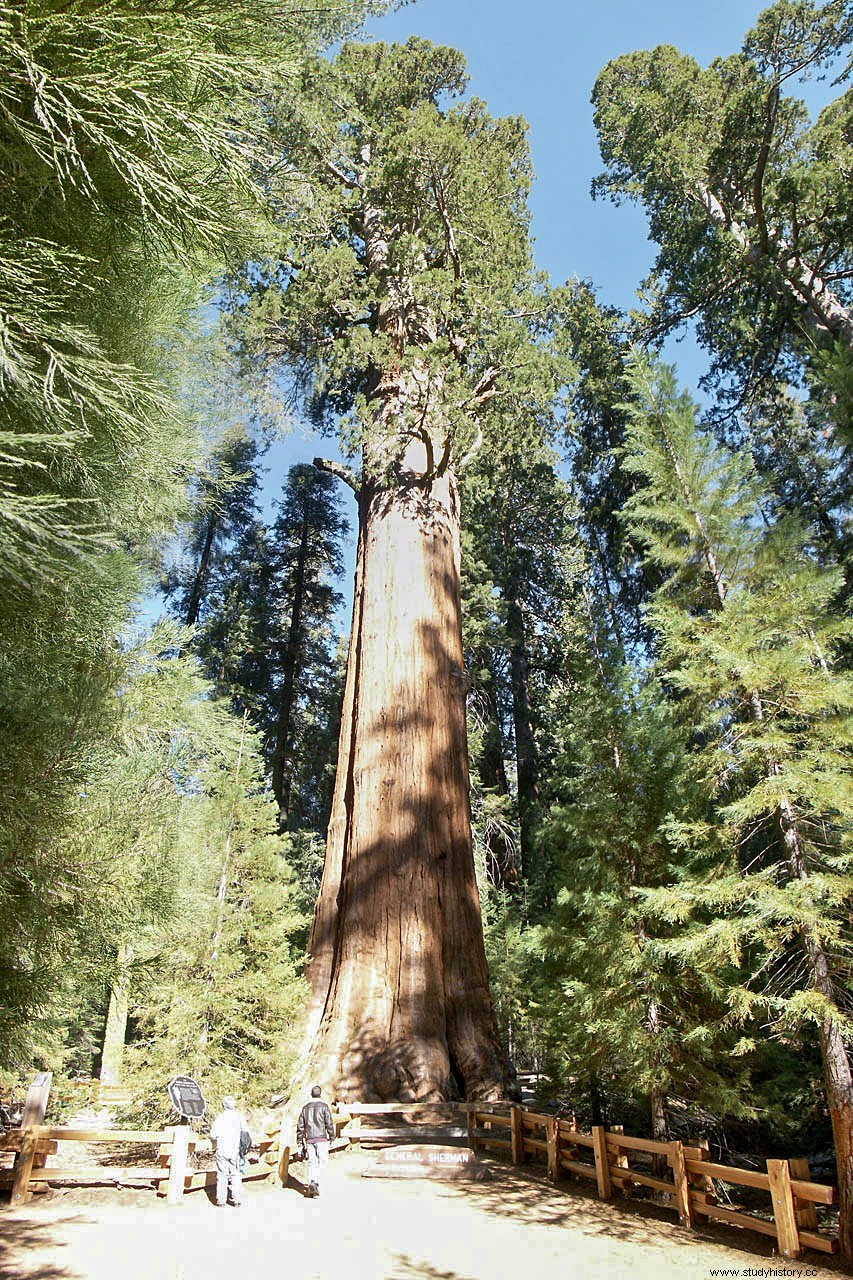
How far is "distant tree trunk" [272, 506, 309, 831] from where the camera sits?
21.4 metres

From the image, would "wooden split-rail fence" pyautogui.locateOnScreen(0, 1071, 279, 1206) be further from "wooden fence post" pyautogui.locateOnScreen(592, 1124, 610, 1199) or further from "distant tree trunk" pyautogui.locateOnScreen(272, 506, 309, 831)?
"distant tree trunk" pyautogui.locateOnScreen(272, 506, 309, 831)

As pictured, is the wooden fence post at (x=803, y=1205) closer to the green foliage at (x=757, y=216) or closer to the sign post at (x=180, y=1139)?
the sign post at (x=180, y=1139)

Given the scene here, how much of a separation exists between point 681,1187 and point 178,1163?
4.05 m

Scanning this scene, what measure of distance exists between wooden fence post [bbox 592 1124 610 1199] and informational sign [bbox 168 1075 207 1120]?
3330mm

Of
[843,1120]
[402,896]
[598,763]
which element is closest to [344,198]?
[598,763]

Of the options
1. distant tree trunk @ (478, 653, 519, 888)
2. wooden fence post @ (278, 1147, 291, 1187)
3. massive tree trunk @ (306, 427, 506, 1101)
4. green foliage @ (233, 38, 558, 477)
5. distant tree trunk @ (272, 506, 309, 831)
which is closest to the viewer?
wooden fence post @ (278, 1147, 291, 1187)

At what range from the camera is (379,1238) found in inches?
204

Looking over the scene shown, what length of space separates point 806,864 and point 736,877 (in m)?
Result: 0.53

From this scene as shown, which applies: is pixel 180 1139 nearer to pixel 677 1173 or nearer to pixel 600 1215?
pixel 600 1215

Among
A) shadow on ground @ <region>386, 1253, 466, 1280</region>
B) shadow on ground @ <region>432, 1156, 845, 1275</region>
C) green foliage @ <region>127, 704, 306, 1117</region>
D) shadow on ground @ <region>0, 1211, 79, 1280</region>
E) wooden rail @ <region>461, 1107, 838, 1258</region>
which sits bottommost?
shadow on ground @ <region>432, 1156, 845, 1275</region>

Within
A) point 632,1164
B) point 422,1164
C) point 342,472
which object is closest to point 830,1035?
point 422,1164

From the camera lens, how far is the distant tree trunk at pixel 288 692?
70.3 feet

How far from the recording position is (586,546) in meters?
17.7

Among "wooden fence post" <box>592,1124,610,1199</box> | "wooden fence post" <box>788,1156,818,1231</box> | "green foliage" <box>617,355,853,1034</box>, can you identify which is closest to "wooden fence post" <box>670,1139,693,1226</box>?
"wooden fence post" <box>592,1124,610,1199</box>
